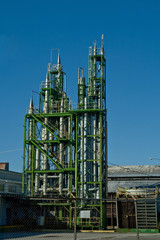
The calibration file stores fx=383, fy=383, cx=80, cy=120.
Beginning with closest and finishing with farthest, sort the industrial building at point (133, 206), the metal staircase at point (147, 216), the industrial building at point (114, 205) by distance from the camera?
the metal staircase at point (147, 216), the industrial building at point (133, 206), the industrial building at point (114, 205)

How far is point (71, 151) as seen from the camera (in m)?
50.8

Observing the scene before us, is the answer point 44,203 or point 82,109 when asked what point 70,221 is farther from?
point 82,109

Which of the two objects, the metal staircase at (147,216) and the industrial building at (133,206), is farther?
the industrial building at (133,206)

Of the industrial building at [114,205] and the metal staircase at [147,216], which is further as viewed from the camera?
the industrial building at [114,205]

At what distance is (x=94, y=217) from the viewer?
45.7 metres

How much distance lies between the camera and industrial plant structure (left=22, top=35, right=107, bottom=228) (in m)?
47.9

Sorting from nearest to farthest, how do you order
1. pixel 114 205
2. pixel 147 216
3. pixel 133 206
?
pixel 147 216 < pixel 133 206 < pixel 114 205

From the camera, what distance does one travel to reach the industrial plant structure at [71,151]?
4791 centimetres

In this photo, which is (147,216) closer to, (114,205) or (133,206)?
(133,206)

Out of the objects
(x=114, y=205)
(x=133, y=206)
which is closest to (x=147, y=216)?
(x=133, y=206)

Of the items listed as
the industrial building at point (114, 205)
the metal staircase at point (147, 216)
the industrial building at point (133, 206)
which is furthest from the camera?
the industrial building at point (114, 205)

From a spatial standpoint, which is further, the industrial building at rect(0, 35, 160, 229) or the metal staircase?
the industrial building at rect(0, 35, 160, 229)

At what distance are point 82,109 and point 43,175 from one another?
10.5 meters

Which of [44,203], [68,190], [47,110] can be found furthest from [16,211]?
[47,110]
